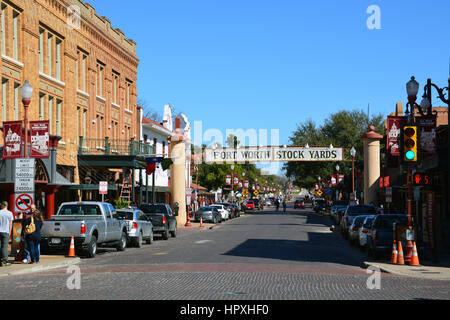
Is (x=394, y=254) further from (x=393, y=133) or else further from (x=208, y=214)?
(x=208, y=214)

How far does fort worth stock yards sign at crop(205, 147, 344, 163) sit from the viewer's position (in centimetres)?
6769

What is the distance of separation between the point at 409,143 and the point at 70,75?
84.1 ft

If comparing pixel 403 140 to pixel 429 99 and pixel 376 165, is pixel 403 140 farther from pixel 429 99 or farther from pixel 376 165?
pixel 376 165

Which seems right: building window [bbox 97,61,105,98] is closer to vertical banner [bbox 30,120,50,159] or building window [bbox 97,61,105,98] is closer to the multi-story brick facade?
the multi-story brick facade

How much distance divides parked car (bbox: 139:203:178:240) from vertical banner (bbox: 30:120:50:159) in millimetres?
10633

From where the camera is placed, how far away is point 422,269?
19.1 meters

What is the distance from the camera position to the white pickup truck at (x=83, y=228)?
22.5m

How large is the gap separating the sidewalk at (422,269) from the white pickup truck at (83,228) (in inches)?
371

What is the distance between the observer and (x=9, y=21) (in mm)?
32625

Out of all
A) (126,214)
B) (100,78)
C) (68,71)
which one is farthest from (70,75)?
(126,214)

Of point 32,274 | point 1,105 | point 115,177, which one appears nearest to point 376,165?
point 115,177

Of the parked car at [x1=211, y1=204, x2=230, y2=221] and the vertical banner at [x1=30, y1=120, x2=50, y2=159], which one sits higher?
the vertical banner at [x1=30, y1=120, x2=50, y2=159]

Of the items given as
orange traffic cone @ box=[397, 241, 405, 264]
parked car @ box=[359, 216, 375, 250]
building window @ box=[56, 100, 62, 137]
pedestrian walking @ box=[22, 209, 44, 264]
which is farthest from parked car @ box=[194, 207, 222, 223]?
orange traffic cone @ box=[397, 241, 405, 264]

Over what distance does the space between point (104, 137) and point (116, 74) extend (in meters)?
6.30
